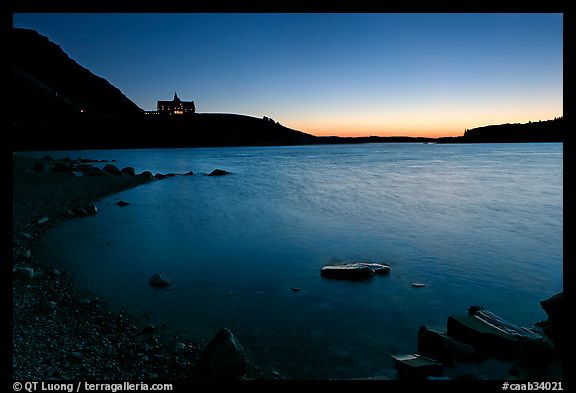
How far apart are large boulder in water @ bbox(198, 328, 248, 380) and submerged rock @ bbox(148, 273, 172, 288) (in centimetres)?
374

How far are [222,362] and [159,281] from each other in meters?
4.17

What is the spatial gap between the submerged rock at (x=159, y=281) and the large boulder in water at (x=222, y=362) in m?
3.74

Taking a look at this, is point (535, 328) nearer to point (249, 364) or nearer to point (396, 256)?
point (396, 256)

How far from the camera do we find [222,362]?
4.55 meters

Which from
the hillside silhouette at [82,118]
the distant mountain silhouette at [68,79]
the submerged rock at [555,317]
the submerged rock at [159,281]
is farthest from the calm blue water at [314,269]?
the distant mountain silhouette at [68,79]

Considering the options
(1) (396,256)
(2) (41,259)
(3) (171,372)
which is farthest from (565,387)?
(2) (41,259)

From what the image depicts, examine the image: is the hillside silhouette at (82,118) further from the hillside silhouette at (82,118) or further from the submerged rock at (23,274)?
the submerged rock at (23,274)

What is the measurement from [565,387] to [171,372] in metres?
4.60

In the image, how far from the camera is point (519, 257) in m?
11.0

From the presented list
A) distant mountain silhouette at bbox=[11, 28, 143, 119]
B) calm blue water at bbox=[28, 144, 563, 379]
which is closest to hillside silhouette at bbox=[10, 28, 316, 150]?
distant mountain silhouette at bbox=[11, 28, 143, 119]

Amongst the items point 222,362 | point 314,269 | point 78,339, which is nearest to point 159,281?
point 78,339

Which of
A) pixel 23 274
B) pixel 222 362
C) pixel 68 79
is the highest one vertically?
pixel 68 79

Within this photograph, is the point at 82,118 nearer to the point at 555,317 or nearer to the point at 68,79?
the point at 68,79
